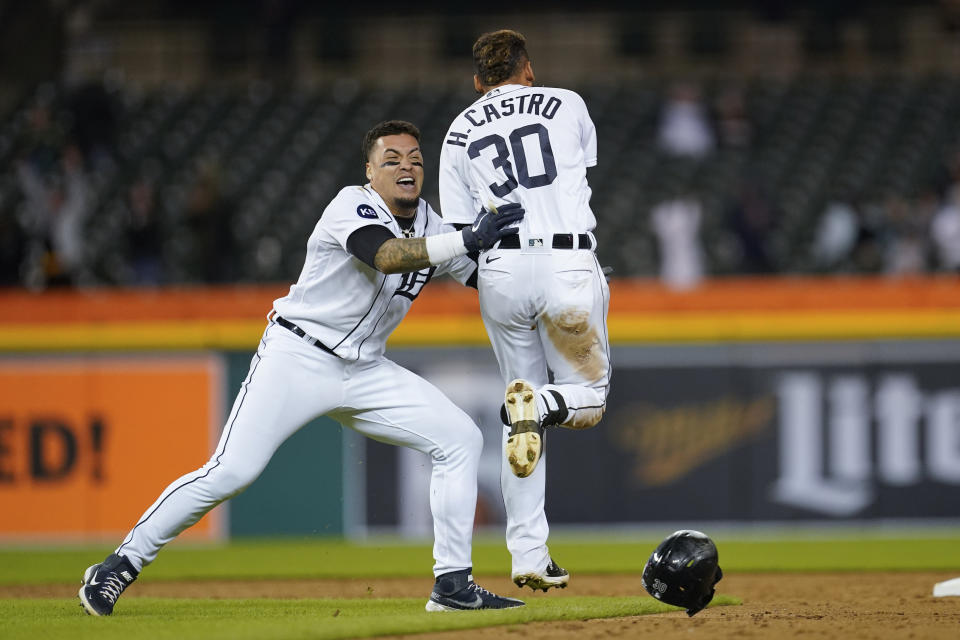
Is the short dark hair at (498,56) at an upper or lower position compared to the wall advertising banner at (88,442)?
upper

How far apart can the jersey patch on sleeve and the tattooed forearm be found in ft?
0.68

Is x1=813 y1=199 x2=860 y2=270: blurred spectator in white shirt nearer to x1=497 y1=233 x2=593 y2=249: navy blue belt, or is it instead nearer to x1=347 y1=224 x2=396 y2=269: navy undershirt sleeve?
x1=497 y1=233 x2=593 y2=249: navy blue belt

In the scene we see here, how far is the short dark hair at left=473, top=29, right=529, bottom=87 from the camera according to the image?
5.39 meters

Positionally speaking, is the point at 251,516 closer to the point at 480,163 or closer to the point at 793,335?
the point at 793,335

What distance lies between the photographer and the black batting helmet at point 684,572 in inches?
201

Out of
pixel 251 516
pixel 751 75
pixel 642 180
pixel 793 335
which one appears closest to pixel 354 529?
pixel 251 516

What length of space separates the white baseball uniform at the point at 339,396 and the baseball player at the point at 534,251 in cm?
25

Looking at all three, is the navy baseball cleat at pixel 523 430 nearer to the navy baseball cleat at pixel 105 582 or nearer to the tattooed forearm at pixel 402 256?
the tattooed forearm at pixel 402 256

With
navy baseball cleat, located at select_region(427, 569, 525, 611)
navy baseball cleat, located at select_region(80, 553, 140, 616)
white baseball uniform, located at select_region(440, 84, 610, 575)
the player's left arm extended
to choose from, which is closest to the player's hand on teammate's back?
the player's left arm extended

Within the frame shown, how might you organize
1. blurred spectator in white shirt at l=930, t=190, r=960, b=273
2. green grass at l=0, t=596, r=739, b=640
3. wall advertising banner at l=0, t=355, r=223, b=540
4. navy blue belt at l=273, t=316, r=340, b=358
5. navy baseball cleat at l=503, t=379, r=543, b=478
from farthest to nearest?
blurred spectator in white shirt at l=930, t=190, r=960, b=273, wall advertising banner at l=0, t=355, r=223, b=540, navy blue belt at l=273, t=316, r=340, b=358, navy baseball cleat at l=503, t=379, r=543, b=478, green grass at l=0, t=596, r=739, b=640

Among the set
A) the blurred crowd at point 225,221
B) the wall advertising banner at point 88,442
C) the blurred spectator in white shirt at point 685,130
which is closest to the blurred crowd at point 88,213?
the blurred crowd at point 225,221

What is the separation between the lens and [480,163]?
5.23 meters

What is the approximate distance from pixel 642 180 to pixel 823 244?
247cm

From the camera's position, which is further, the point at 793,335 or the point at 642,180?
the point at 642,180
